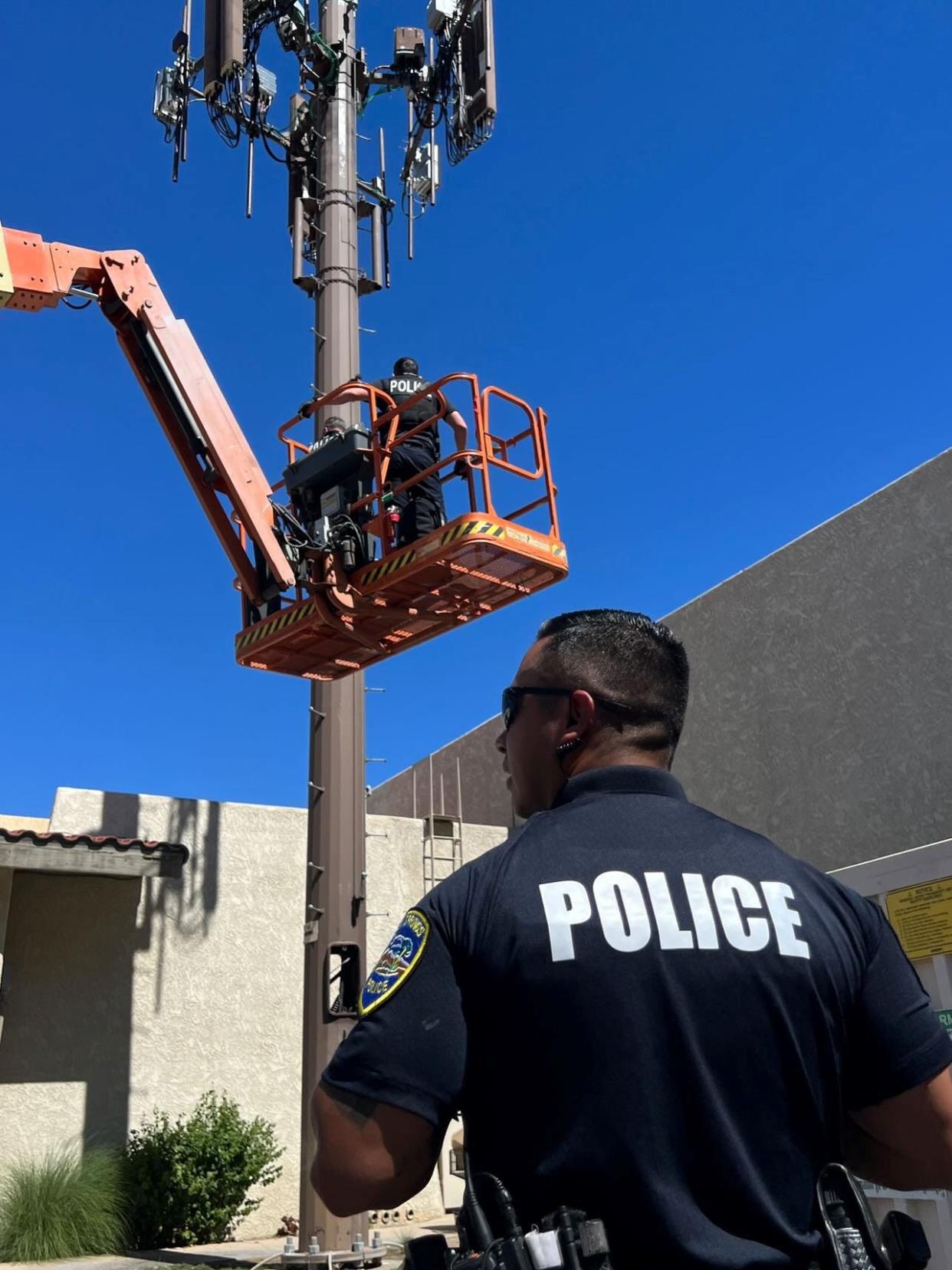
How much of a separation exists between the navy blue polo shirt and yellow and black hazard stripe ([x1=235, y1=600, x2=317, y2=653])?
7.92 metres

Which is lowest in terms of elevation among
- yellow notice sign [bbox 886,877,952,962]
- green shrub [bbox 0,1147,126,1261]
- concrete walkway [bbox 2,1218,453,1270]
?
concrete walkway [bbox 2,1218,453,1270]

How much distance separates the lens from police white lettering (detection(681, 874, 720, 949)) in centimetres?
195

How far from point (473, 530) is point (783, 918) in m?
6.74

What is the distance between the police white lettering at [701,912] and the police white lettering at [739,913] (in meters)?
0.02

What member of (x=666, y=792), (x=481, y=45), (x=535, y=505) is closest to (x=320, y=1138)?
(x=666, y=792)

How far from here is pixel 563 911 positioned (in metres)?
1.93

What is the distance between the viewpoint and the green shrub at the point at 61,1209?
36.2ft

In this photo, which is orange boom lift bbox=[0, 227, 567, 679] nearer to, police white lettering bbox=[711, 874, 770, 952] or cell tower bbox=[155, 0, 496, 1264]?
cell tower bbox=[155, 0, 496, 1264]

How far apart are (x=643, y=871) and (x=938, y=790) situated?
11884mm

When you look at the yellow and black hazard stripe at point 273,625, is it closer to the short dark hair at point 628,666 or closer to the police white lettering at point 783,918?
the short dark hair at point 628,666

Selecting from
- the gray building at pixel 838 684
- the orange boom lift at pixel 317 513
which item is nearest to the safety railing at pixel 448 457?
the orange boom lift at pixel 317 513

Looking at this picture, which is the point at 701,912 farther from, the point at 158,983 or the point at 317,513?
the point at 158,983

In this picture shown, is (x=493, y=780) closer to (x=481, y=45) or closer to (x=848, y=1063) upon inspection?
(x=481, y=45)

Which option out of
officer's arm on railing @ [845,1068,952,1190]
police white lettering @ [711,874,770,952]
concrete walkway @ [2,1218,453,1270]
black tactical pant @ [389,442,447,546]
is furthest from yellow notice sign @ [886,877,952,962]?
concrete walkway @ [2,1218,453,1270]
